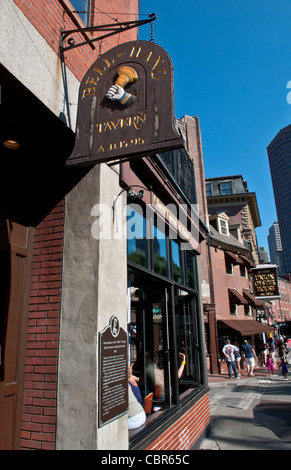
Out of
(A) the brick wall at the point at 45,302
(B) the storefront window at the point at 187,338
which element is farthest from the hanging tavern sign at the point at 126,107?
(B) the storefront window at the point at 187,338

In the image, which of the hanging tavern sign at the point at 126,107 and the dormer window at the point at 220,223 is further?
the dormer window at the point at 220,223

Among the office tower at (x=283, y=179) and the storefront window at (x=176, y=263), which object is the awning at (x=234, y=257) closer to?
the storefront window at (x=176, y=263)

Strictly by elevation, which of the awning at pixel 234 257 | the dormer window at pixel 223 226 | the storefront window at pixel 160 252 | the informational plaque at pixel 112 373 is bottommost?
the informational plaque at pixel 112 373

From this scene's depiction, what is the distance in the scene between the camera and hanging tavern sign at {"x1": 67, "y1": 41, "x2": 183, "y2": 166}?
3.00 m

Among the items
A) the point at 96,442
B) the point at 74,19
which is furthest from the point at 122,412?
the point at 74,19

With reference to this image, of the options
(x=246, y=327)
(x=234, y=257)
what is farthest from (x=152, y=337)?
(x=234, y=257)

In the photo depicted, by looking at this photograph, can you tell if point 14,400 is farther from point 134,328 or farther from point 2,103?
point 134,328

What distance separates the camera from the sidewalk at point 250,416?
6.45 meters

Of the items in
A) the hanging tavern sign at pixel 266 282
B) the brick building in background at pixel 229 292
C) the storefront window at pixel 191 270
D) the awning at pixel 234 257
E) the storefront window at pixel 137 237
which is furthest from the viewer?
the hanging tavern sign at pixel 266 282

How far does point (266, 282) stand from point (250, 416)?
19485mm

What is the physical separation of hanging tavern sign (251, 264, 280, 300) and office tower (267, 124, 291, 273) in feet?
560
